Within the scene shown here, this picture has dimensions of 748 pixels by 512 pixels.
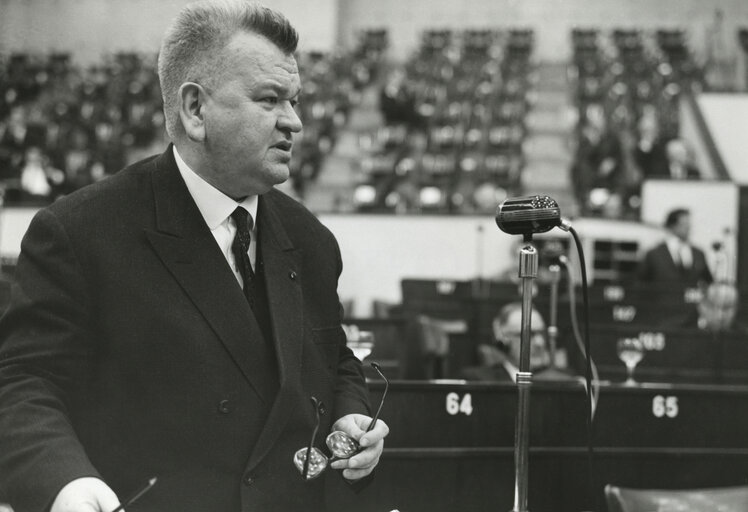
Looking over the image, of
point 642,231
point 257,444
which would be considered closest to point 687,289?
point 642,231

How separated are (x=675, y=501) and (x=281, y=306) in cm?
104

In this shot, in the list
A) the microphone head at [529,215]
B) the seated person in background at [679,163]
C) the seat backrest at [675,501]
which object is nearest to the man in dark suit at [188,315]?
the microphone head at [529,215]

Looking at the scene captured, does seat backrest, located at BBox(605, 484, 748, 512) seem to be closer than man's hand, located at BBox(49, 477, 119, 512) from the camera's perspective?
No

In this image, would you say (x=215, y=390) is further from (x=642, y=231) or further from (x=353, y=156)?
(x=353, y=156)

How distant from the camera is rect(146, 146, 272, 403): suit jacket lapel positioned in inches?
57.5

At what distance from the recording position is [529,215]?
1623 millimetres

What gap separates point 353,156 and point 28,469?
1131 cm

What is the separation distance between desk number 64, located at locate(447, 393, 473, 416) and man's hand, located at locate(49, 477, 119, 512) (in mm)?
1769

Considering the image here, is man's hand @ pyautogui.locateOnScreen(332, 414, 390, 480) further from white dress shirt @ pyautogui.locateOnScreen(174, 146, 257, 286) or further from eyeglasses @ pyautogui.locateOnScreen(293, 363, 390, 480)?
white dress shirt @ pyautogui.locateOnScreen(174, 146, 257, 286)

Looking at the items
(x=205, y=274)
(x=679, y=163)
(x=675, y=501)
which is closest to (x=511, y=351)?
(x=675, y=501)

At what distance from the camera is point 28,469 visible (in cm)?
128

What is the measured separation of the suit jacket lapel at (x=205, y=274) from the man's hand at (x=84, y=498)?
1.00 ft

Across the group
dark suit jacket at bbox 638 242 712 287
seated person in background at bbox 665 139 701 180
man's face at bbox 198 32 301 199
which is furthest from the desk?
seated person in background at bbox 665 139 701 180

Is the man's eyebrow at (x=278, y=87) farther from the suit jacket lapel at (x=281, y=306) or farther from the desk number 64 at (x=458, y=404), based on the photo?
the desk number 64 at (x=458, y=404)
